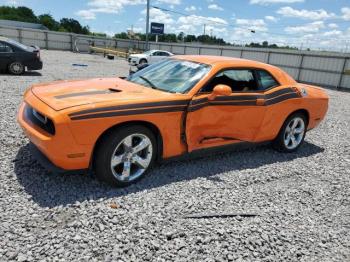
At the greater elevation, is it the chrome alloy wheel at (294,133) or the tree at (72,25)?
the tree at (72,25)

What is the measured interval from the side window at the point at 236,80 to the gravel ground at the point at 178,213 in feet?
3.69

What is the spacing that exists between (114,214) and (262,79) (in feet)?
10.1

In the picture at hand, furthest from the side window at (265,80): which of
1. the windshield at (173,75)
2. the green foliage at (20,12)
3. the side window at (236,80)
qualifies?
the green foliage at (20,12)

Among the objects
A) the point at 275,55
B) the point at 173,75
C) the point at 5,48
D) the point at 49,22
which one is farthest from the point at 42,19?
the point at 173,75

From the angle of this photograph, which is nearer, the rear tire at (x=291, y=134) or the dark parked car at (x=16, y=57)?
the rear tire at (x=291, y=134)

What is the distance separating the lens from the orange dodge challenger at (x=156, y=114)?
3.29m

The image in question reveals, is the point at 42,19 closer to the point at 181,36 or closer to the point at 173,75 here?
the point at 181,36

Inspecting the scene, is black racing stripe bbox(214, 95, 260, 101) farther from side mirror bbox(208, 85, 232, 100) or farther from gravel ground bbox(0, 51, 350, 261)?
gravel ground bbox(0, 51, 350, 261)

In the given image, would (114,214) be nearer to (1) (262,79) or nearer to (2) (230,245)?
(2) (230,245)

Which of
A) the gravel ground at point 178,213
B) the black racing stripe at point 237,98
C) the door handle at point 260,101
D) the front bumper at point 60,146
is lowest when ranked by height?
the gravel ground at point 178,213

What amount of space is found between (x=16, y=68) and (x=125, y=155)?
10.9 m

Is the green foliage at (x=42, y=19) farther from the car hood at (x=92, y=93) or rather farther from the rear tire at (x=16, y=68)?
the car hood at (x=92, y=93)

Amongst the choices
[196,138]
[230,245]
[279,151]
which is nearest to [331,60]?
[279,151]

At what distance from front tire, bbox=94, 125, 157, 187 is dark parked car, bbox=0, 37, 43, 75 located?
10.8 metres
